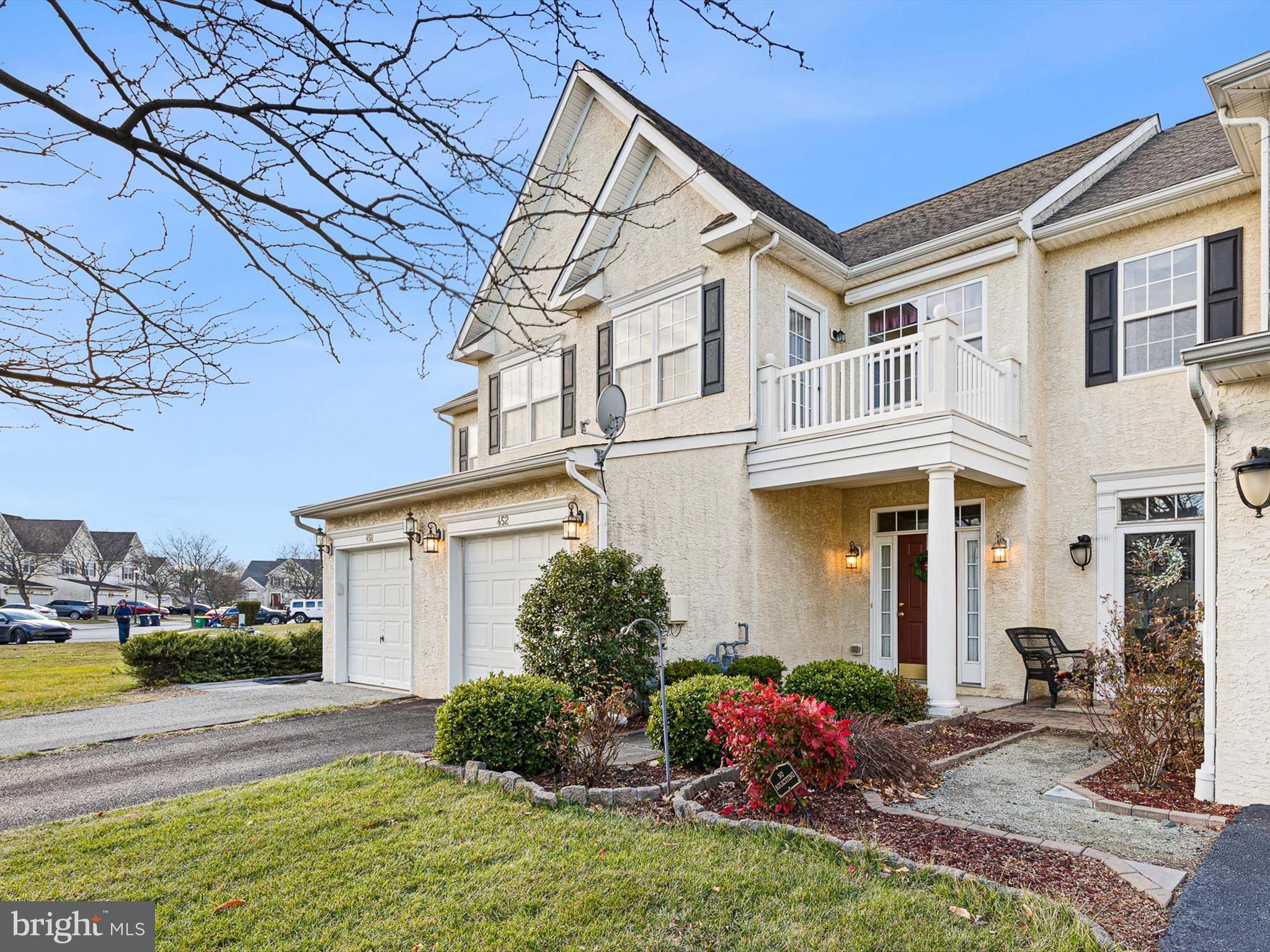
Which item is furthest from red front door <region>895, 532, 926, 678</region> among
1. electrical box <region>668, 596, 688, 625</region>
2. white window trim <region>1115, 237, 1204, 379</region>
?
electrical box <region>668, 596, 688, 625</region>

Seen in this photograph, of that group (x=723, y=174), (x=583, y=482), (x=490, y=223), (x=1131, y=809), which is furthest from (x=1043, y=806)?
(x=723, y=174)

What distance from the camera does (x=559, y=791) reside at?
18.7 ft

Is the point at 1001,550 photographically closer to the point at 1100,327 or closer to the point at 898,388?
the point at 898,388

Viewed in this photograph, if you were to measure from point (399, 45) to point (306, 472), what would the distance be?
17.7m

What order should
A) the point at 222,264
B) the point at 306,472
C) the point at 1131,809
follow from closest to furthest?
the point at 222,264 → the point at 1131,809 → the point at 306,472

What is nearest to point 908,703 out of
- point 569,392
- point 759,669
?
point 759,669

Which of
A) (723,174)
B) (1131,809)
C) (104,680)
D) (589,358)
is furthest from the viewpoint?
(104,680)

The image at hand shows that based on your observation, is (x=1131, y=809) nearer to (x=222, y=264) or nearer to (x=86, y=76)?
(x=222, y=264)

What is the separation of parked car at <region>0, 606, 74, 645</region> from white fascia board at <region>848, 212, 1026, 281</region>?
31.2 meters

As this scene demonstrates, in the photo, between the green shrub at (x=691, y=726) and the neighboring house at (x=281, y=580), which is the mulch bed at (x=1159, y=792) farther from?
the neighboring house at (x=281, y=580)

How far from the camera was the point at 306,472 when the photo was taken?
19141 mm

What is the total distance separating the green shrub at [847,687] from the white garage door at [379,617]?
299 inches

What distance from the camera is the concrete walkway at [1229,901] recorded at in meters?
3.42

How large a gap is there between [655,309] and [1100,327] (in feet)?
20.6
